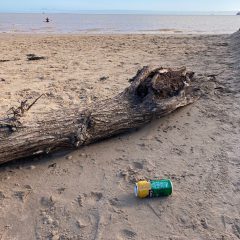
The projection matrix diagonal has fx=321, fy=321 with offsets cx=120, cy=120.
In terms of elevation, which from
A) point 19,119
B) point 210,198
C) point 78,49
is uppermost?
point 19,119

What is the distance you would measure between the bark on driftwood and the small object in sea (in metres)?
1.17

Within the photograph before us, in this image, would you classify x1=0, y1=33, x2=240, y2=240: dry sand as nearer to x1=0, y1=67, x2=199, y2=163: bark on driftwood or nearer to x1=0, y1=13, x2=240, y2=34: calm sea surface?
x1=0, y1=67, x2=199, y2=163: bark on driftwood

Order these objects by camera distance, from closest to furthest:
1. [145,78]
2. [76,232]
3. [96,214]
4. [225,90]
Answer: [76,232] → [96,214] → [145,78] → [225,90]

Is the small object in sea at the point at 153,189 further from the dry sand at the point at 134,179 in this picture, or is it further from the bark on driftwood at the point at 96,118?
the bark on driftwood at the point at 96,118

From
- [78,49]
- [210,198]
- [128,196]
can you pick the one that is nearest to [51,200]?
[128,196]

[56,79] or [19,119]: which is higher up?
[19,119]

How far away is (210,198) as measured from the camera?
3.28 meters

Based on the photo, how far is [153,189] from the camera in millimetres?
3258

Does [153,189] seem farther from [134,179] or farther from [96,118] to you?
[96,118]

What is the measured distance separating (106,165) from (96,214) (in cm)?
92

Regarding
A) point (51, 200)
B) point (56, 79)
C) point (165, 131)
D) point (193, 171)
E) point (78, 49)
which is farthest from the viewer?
point (78, 49)

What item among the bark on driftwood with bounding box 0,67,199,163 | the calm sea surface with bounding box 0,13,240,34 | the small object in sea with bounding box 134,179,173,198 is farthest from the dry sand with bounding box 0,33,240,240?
the calm sea surface with bounding box 0,13,240,34

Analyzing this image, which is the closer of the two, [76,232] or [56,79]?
[76,232]

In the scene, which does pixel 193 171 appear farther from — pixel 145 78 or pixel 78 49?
pixel 78 49
